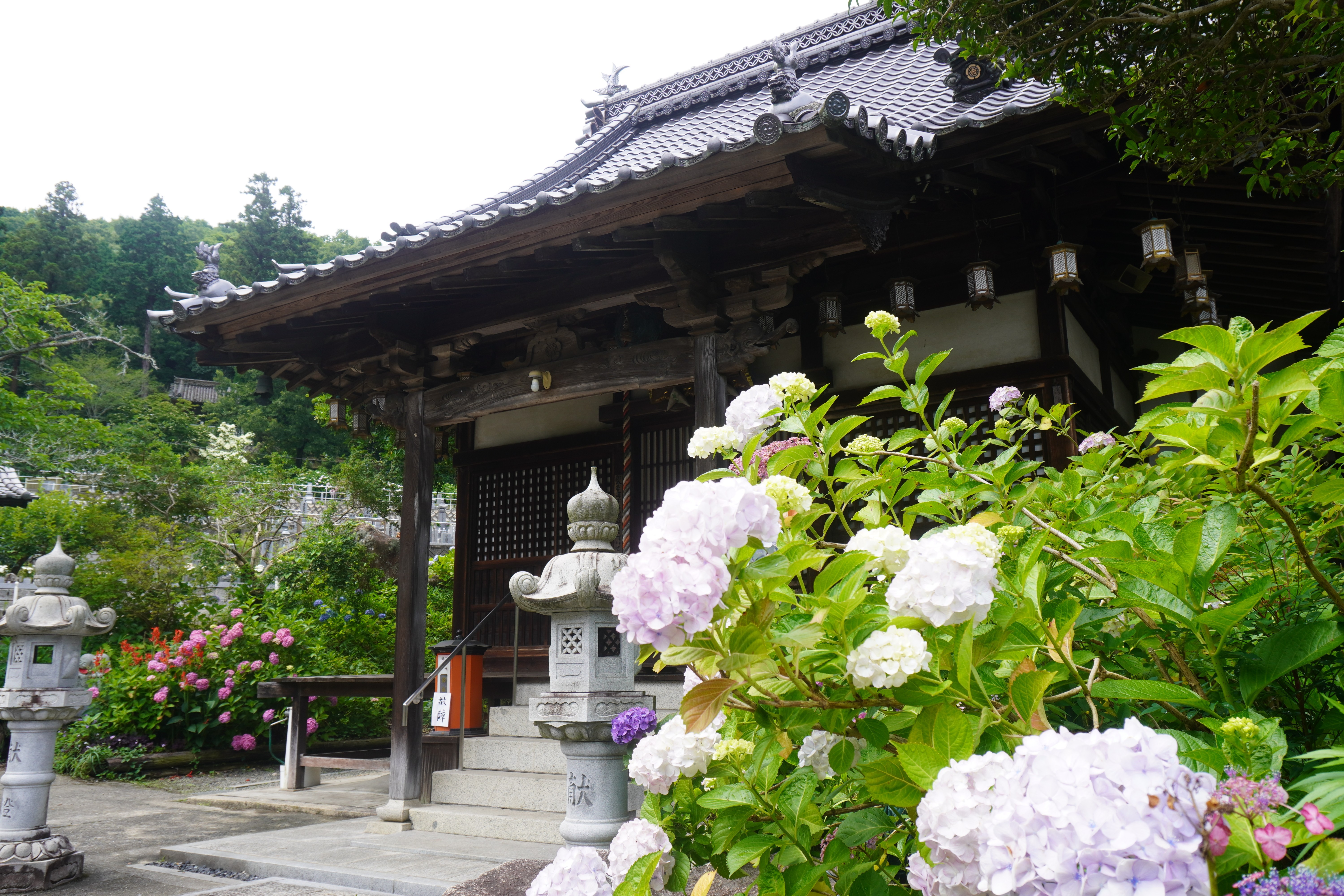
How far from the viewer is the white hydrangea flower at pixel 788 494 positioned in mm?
1450

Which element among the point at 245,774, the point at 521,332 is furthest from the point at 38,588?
the point at 245,774

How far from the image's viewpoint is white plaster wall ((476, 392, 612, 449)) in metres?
7.58

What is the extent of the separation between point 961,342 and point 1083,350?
97cm

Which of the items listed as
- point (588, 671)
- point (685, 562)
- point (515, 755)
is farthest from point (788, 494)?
point (515, 755)

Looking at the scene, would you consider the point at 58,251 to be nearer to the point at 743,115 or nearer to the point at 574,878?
the point at 743,115

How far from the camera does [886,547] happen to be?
1.31 m

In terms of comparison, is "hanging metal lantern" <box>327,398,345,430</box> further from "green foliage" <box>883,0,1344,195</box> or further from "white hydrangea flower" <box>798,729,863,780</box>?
"white hydrangea flower" <box>798,729,863,780</box>

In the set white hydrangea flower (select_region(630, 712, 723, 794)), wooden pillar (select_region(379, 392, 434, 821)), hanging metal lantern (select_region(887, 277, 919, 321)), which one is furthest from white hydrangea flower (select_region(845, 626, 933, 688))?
wooden pillar (select_region(379, 392, 434, 821))

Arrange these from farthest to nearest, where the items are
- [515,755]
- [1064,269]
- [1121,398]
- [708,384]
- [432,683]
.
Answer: [1121,398] < [432,683] < [515,755] < [708,384] < [1064,269]

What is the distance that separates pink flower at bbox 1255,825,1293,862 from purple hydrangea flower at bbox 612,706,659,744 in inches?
98.8

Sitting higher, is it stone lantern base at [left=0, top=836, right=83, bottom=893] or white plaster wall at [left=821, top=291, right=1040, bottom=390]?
white plaster wall at [left=821, top=291, right=1040, bottom=390]

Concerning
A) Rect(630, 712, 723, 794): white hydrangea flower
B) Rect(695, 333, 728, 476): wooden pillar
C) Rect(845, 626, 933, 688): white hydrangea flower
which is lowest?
Rect(630, 712, 723, 794): white hydrangea flower

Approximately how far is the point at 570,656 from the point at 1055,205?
12.4 ft

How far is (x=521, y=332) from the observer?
598 centimetres
